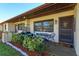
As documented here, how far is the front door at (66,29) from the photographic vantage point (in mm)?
9664

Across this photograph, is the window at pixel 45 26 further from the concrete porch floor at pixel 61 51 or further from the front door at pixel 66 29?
the concrete porch floor at pixel 61 51

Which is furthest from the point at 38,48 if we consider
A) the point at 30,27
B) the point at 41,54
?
the point at 30,27

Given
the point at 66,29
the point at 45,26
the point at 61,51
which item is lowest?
the point at 61,51

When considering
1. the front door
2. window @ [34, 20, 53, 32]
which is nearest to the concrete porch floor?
the front door

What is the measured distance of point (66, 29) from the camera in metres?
10.2

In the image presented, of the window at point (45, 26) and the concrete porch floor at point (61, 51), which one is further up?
the window at point (45, 26)

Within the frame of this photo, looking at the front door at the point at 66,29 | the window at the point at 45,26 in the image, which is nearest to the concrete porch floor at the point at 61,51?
the front door at the point at 66,29

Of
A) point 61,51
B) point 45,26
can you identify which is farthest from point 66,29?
point 61,51

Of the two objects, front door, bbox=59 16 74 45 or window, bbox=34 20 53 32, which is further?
window, bbox=34 20 53 32

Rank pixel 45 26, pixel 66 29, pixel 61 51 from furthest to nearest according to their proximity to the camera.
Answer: pixel 45 26
pixel 66 29
pixel 61 51

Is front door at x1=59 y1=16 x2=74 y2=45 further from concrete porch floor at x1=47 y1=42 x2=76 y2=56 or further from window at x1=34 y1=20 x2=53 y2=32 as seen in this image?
concrete porch floor at x1=47 y1=42 x2=76 y2=56

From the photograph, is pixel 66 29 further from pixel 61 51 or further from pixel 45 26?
pixel 61 51

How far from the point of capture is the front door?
31.7 ft

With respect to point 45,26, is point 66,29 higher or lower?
lower
